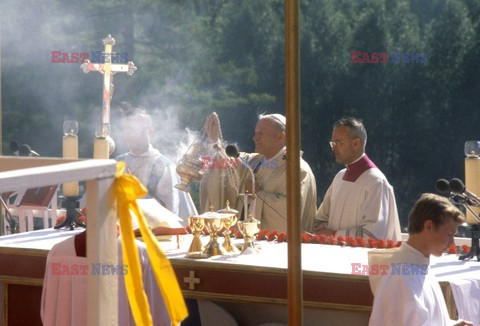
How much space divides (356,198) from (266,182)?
1.99 feet

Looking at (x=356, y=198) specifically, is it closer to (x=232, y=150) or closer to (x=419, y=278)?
(x=232, y=150)

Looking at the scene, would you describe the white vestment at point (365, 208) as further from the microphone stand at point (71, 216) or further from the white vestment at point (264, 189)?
the microphone stand at point (71, 216)

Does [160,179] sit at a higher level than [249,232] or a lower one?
higher

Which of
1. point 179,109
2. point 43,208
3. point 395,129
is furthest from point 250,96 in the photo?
point 43,208

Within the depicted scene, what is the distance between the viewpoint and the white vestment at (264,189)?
5047 millimetres

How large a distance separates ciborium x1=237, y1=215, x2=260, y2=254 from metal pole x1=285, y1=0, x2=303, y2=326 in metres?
2.37

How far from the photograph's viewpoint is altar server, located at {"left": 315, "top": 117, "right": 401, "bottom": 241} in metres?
4.68

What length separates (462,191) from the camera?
3.64 meters

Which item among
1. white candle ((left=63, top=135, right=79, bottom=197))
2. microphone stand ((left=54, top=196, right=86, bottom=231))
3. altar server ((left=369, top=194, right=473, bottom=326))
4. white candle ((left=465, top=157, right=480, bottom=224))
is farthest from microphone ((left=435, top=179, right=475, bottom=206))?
microphone stand ((left=54, top=196, right=86, bottom=231))

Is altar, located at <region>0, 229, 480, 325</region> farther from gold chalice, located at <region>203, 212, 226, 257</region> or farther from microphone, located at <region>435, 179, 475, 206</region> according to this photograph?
microphone, located at <region>435, 179, 475, 206</region>

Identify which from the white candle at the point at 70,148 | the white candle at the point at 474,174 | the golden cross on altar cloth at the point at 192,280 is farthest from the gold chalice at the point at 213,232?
the white candle at the point at 474,174

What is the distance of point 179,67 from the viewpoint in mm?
12508

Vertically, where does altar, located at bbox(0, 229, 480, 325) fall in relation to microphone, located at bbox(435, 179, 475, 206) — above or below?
below

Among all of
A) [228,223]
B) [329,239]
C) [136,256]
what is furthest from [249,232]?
[136,256]
